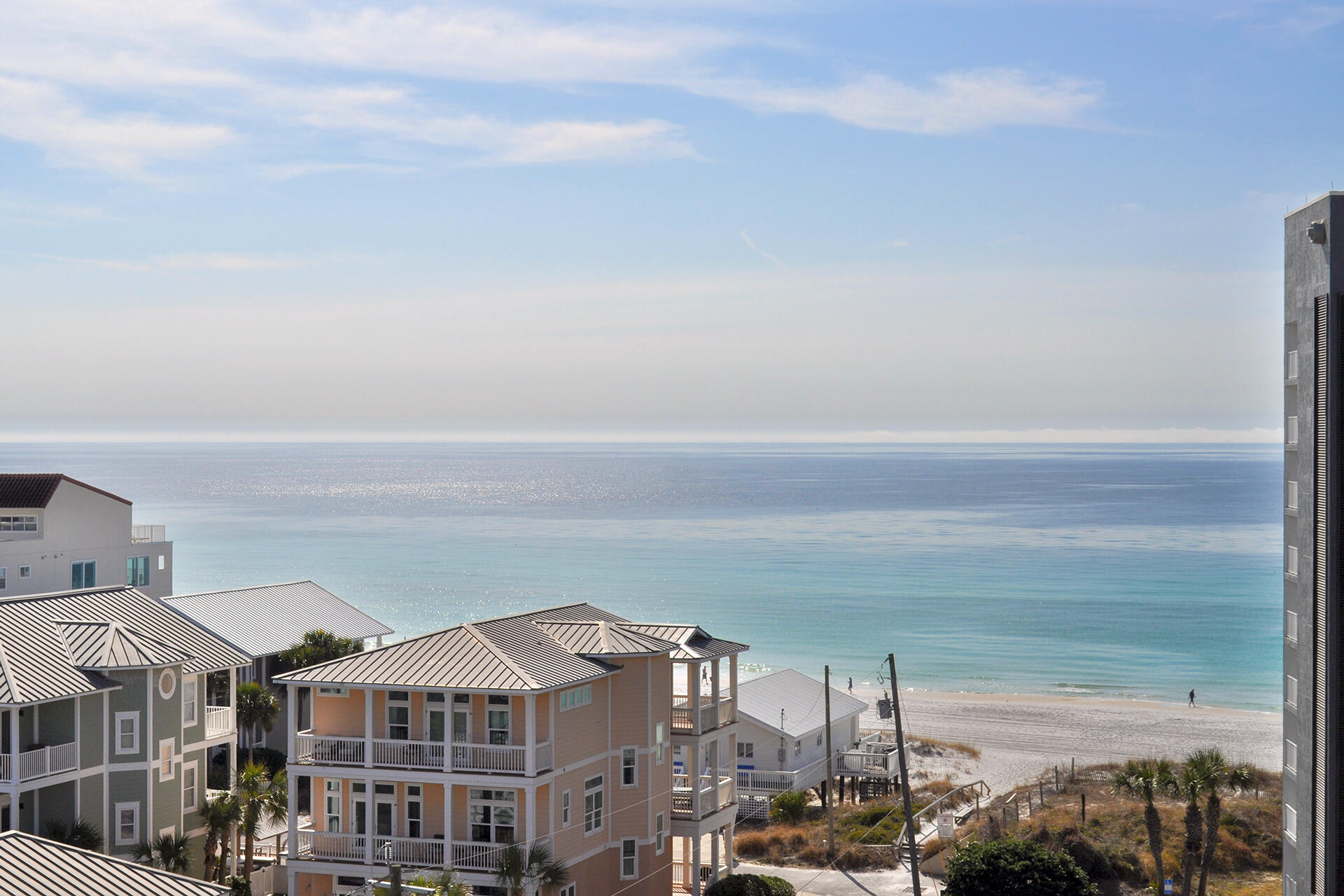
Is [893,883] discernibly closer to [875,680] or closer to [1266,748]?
[1266,748]

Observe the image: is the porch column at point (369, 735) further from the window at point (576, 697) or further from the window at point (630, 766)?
the window at point (630, 766)

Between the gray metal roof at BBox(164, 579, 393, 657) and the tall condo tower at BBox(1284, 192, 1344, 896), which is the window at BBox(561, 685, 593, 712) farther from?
the gray metal roof at BBox(164, 579, 393, 657)

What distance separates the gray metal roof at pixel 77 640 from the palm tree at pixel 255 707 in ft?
18.6

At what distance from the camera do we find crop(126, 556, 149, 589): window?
176ft

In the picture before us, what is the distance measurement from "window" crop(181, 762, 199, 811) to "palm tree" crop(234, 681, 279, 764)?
6741 millimetres

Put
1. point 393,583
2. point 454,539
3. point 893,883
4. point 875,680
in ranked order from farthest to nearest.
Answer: point 454,539
point 393,583
point 875,680
point 893,883

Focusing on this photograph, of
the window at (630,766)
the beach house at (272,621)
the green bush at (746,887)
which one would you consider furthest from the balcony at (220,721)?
the green bush at (746,887)

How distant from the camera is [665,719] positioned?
3297cm

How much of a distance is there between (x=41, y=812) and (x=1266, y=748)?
188ft

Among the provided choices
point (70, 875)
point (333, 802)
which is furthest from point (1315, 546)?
point (70, 875)

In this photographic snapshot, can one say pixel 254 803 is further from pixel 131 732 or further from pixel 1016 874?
pixel 1016 874

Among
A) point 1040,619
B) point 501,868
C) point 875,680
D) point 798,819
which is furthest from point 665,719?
point 1040,619

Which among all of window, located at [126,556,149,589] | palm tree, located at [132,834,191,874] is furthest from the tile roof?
palm tree, located at [132,834,191,874]

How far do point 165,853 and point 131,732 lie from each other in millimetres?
2871
